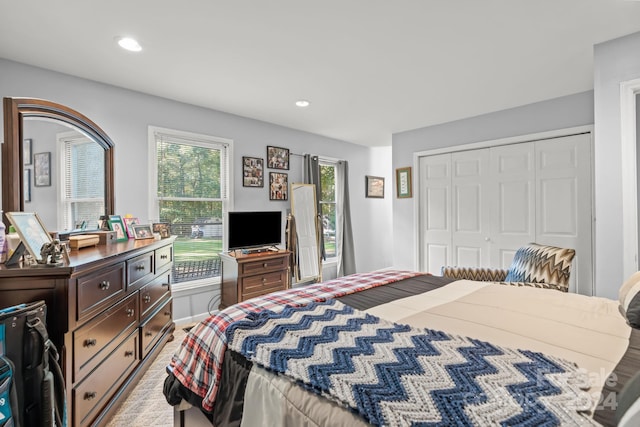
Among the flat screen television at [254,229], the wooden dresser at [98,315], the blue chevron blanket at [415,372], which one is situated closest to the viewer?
the blue chevron blanket at [415,372]

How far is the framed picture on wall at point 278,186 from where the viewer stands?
4.34m

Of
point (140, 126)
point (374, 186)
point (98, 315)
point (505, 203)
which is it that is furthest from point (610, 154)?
point (140, 126)

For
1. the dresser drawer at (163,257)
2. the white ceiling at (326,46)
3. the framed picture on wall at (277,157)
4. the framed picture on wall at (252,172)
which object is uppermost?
the white ceiling at (326,46)

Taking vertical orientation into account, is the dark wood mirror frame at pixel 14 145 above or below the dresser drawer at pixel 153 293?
above

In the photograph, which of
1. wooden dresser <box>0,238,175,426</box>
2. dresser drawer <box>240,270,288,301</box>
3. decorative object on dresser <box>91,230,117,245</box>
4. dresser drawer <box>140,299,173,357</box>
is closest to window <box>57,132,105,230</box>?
decorative object on dresser <box>91,230,117,245</box>

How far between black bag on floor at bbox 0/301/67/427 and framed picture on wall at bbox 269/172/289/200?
3121 millimetres

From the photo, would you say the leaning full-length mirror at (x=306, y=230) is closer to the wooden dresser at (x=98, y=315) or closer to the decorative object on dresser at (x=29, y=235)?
the wooden dresser at (x=98, y=315)

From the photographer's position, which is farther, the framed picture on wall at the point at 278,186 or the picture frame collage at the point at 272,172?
the framed picture on wall at the point at 278,186

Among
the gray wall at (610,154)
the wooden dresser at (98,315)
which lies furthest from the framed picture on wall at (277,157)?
the gray wall at (610,154)

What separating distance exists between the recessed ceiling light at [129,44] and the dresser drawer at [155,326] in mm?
2076

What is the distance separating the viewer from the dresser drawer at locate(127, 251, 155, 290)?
2136mm

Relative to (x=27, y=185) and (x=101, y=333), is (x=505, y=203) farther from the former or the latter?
(x=27, y=185)

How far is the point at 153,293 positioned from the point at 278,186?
226 centimetres

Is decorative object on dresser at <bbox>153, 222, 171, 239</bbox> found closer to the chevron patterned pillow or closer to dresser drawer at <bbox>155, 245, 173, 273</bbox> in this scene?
dresser drawer at <bbox>155, 245, 173, 273</bbox>
